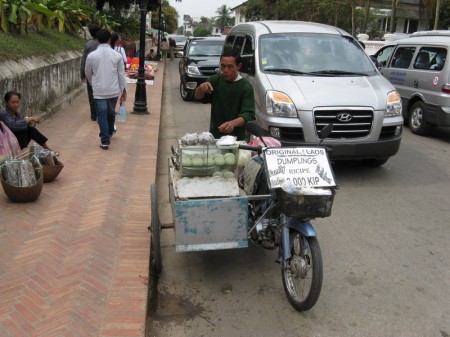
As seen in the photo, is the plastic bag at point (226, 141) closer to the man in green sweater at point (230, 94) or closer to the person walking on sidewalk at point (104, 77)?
the man in green sweater at point (230, 94)

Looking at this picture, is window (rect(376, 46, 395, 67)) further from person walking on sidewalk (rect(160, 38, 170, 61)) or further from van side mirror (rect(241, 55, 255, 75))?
person walking on sidewalk (rect(160, 38, 170, 61))

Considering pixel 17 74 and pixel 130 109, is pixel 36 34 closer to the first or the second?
pixel 130 109

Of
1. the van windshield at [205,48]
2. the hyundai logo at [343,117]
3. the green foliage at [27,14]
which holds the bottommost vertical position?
the hyundai logo at [343,117]

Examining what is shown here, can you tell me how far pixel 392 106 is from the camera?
6758 millimetres

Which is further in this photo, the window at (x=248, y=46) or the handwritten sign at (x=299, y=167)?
the window at (x=248, y=46)

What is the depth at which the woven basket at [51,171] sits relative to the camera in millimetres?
5582

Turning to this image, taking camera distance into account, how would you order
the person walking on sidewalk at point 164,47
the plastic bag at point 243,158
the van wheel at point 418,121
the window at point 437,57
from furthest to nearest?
the person walking on sidewalk at point 164,47
the van wheel at point 418,121
the window at point 437,57
the plastic bag at point 243,158

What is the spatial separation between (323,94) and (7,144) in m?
3.94

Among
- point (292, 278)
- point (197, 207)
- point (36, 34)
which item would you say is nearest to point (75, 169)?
point (197, 207)

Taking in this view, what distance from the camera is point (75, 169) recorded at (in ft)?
20.8

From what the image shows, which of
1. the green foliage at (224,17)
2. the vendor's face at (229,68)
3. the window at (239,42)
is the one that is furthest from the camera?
the green foliage at (224,17)

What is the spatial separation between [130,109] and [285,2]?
44383mm

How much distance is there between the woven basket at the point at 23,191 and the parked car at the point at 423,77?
7.55m

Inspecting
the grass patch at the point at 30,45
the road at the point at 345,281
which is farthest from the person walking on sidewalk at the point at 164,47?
the road at the point at 345,281
